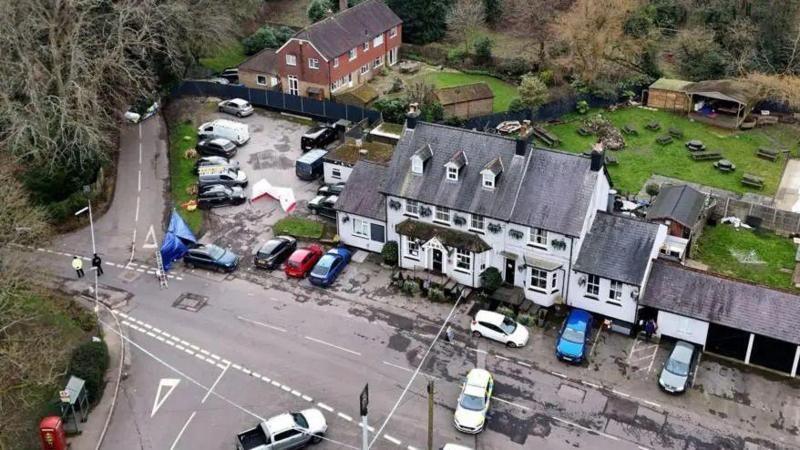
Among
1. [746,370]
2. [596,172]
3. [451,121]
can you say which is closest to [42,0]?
[451,121]

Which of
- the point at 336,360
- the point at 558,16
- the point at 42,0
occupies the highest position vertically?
the point at 42,0

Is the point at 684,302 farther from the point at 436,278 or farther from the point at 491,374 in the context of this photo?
the point at 436,278

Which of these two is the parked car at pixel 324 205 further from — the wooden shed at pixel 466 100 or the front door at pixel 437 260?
the wooden shed at pixel 466 100

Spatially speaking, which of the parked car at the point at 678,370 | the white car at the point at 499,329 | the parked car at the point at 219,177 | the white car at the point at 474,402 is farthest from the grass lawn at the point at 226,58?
the parked car at the point at 678,370

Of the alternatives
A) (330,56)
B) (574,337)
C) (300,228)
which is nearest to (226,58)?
(330,56)

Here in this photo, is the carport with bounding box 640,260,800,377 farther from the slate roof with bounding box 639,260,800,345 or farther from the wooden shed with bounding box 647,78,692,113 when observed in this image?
the wooden shed with bounding box 647,78,692,113

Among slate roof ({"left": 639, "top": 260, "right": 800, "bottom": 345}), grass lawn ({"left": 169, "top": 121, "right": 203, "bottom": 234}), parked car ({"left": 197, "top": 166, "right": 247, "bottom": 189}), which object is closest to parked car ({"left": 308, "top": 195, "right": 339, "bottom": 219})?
parked car ({"left": 197, "top": 166, "right": 247, "bottom": 189})

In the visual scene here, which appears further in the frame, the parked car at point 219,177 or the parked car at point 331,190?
the parked car at point 219,177
